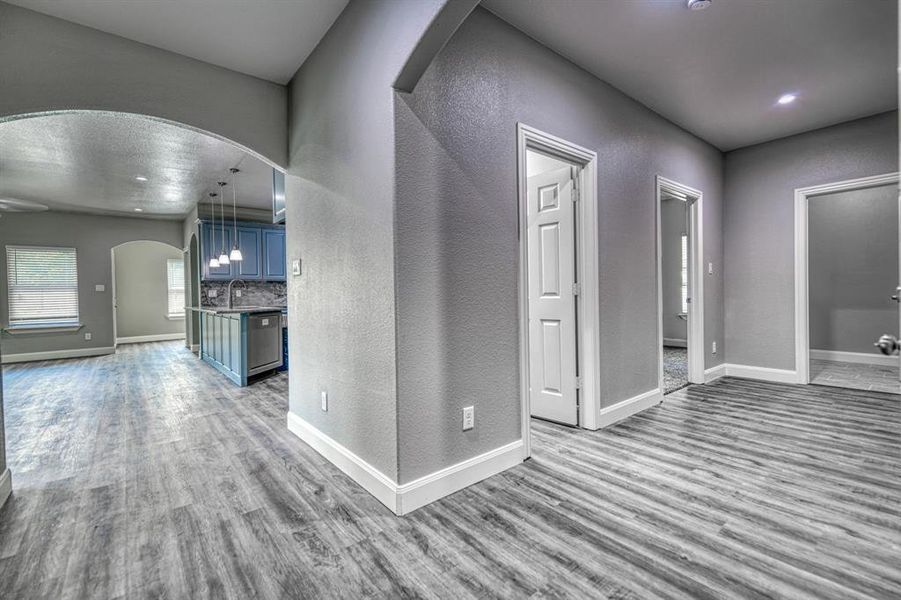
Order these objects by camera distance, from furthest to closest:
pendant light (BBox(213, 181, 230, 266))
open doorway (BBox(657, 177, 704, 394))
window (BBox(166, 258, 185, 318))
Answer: window (BBox(166, 258, 185, 318)) < pendant light (BBox(213, 181, 230, 266)) < open doorway (BBox(657, 177, 704, 394))

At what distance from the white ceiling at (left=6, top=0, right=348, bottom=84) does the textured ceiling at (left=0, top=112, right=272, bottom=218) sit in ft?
2.17

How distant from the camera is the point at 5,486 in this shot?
2.13 m

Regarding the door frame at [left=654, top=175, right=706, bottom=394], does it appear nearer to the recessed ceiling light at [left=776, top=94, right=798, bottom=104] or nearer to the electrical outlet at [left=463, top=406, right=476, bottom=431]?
the recessed ceiling light at [left=776, top=94, right=798, bottom=104]

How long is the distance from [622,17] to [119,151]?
5.03 m

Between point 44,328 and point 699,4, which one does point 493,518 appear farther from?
point 44,328


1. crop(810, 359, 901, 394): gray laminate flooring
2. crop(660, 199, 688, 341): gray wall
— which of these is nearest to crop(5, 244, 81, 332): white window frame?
crop(660, 199, 688, 341): gray wall

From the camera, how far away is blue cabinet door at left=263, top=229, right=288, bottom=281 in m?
7.42

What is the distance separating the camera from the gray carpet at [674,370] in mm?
4302

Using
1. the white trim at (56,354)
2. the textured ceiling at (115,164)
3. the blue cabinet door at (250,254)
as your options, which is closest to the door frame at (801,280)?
the textured ceiling at (115,164)

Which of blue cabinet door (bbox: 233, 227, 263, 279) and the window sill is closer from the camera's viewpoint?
the window sill

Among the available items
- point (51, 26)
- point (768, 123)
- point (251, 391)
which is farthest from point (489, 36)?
point (251, 391)

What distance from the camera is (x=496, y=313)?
7.70 ft

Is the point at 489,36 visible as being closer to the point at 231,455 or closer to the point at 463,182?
the point at 463,182

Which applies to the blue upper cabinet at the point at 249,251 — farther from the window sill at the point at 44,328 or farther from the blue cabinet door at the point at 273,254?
the window sill at the point at 44,328
